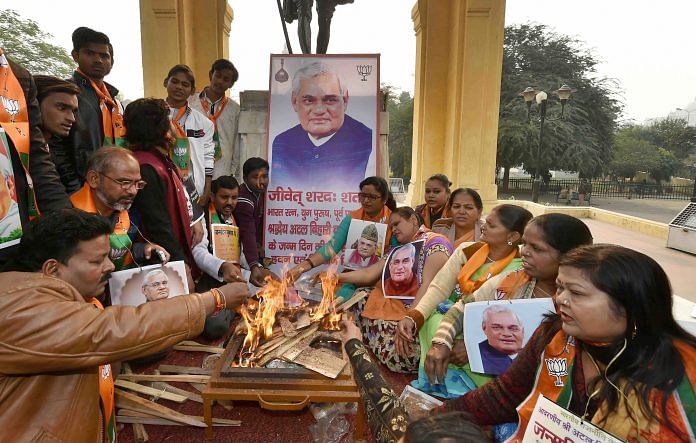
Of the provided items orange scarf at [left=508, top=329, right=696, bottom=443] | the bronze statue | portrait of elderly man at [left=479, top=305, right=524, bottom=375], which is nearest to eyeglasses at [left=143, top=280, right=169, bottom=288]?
portrait of elderly man at [left=479, top=305, right=524, bottom=375]

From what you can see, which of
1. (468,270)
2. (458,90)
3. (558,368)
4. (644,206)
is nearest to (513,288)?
(468,270)

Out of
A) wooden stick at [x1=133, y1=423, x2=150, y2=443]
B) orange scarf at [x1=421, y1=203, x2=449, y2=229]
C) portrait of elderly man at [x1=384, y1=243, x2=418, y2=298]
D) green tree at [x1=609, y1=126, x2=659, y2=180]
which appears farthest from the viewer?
green tree at [x1=609, y1=126, x2=659, y2=180]

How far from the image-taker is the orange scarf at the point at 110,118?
12.0ft

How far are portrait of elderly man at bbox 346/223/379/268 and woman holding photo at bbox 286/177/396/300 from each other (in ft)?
0.46

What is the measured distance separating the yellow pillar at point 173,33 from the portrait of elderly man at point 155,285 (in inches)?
259

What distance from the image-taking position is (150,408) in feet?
8.82

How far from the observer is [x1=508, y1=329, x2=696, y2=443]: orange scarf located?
52.4 inches

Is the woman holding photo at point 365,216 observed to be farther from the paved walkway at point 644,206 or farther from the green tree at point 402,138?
the green tree at point 402,138

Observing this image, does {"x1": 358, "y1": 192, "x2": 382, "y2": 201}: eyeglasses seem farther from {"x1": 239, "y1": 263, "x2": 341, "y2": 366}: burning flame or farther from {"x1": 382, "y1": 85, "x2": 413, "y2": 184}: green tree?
{"x1": 382, "y1": 85, "x2": 413, "y2": 184}: green tree

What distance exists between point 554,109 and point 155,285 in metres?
30.9

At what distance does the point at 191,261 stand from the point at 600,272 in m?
3.43

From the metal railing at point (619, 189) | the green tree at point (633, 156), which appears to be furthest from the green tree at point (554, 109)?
the green tree at point (633, 156)

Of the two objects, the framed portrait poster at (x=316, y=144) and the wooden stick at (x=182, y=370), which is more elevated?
Answer: the framed portrait poster at (x=316, y=144)

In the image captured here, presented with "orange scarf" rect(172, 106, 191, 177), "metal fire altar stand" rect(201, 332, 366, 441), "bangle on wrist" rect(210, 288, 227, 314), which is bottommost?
"metal fire altar stand" rect(201, 332, 366, 441)
